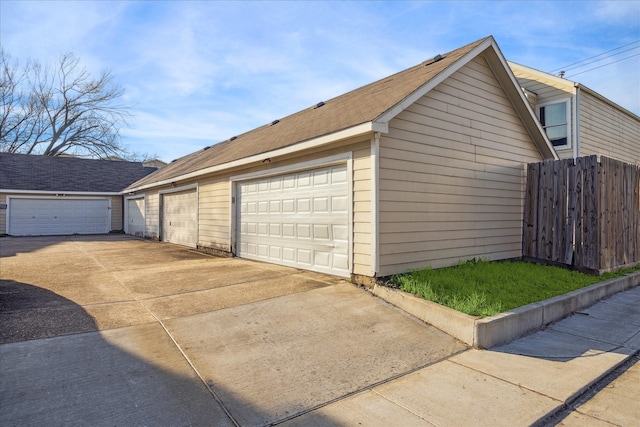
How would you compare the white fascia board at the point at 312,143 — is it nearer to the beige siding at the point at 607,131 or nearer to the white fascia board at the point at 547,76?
the white fascia board at the point at 547,76

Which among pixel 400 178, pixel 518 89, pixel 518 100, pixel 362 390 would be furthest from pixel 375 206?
pixel 518 100

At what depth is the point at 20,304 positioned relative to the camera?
4.92m

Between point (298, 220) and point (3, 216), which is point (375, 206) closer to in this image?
point (298, 220)

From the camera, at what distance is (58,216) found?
19625 mm

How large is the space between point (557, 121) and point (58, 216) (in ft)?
79.7

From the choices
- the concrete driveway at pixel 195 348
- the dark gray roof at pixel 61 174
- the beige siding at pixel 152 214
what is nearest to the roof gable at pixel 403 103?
the concrete driveway at pixel 195 348

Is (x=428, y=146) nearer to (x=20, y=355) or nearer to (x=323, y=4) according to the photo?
(x=323, y=4)

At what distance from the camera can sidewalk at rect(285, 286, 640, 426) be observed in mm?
2666

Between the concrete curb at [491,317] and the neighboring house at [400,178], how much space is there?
92 centimetres

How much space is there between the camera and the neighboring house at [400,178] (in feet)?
19.6

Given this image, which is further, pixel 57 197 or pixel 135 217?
pixel 57 197

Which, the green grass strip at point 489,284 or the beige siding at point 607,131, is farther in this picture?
the beige siding at point 607,131

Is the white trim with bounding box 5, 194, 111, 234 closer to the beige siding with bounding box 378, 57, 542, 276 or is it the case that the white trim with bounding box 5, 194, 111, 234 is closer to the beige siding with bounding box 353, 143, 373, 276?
the beige siding with bounding box 353, 143, 373, 276

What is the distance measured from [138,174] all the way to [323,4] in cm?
2084
